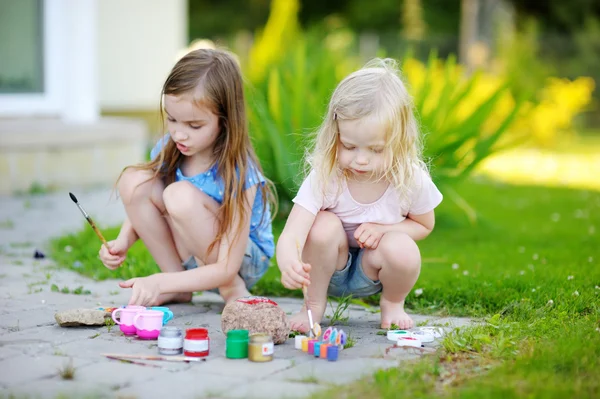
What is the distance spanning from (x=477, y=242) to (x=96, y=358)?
3023 mm

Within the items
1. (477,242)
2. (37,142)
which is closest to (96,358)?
(477,242)

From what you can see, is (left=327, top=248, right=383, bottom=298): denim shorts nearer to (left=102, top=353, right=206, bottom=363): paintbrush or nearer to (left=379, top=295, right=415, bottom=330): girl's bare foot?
(left=379, top=295, right=415, bottom=330): girl's bare foot

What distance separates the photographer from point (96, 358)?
2.44m

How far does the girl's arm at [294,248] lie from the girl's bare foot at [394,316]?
398 mm

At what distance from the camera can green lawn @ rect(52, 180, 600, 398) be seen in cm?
219

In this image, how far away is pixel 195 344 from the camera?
8.04 ft

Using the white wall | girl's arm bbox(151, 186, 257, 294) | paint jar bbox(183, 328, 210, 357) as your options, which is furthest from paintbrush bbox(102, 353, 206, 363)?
the white wall

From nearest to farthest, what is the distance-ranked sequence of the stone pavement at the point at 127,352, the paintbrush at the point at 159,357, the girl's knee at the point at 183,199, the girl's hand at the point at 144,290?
the stone pavement at the point at 127,352
the paintbrush at the point at 159,357
the girl's hand at the point at 144,290
the girl's knee at the point at 183,199

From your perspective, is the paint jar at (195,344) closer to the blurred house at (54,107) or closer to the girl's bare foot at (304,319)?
the girl's bare foot at (304,319)

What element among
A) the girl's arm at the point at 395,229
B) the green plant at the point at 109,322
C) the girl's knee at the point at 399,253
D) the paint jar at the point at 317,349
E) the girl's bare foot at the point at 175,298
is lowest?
the girl's bare foot at the point at 175,298

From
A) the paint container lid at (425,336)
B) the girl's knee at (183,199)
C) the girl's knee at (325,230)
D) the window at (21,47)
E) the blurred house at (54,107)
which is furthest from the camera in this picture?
the window at (21,47)

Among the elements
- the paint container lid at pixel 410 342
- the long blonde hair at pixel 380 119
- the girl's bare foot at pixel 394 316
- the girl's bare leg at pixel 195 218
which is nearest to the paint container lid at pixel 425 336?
the paint container lid at pixel 410 342

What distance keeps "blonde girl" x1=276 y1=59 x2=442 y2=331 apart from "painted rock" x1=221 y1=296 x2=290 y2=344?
144 millimetres

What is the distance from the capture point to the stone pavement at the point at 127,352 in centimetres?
216
